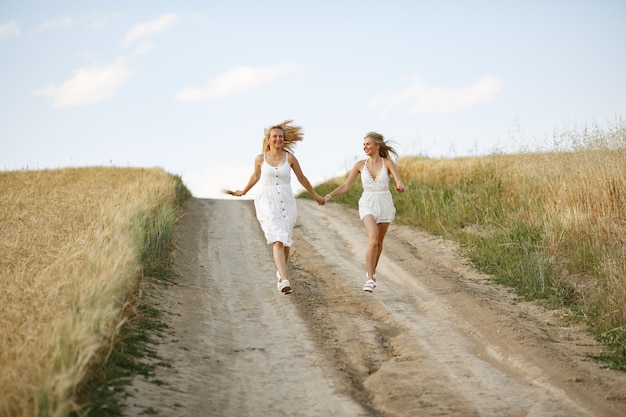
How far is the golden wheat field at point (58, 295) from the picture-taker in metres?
4.86

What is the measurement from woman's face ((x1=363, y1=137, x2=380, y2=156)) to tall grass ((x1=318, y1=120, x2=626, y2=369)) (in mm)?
2797

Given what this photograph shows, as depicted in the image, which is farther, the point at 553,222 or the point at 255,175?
the point at 553,222

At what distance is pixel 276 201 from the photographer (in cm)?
1016

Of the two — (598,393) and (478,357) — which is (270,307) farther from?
(598,393)

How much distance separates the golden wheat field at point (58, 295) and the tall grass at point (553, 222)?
5.22 meters

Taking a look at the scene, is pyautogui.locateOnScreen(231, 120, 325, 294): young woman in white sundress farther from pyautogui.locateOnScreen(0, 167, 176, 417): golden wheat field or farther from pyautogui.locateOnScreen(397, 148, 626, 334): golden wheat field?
pyautogui.locateOnScreen(397, 148, 626, 334): golden wheat field

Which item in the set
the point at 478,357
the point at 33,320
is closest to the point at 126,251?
the point at 33,320

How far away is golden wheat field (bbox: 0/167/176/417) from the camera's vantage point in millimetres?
4859

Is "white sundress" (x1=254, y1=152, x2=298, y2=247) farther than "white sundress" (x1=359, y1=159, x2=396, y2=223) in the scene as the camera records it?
No

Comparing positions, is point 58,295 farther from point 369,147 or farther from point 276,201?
point 369,147

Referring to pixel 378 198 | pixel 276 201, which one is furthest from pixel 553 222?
pixel 276 201

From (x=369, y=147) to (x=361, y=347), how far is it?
3.68 metres

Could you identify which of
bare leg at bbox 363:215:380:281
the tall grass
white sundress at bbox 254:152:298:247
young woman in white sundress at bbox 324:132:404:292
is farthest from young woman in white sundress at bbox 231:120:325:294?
the tall grass

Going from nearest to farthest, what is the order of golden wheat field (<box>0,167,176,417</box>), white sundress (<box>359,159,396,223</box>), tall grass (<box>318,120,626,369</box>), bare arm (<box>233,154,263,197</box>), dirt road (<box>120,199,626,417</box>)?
1. golden wheat field (<box>0,167,176,417</box>)
2. dirt road (<box>120,199,626,417</box>)
3. tall grass (<box>318,120,626,369</box>)
4. white sundress (<box>359,159,396,223</box>)
5. bare arm (<box>233,154,263,197</box>)
